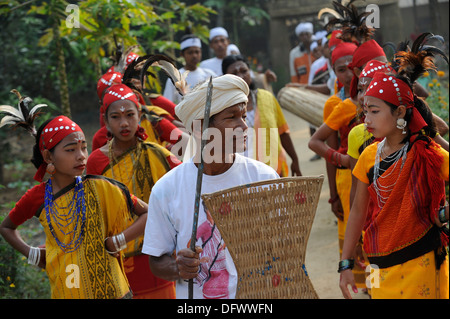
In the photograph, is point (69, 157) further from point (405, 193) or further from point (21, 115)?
point (405, 193)

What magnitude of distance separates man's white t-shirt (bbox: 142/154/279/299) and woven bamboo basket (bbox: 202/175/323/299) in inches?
15.1

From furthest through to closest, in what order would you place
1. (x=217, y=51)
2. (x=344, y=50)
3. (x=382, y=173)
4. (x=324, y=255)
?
1. (x=217, y=51)
2. (x=324, y=255)
3. (x=344, y=50)
4. (x=382, y=173)

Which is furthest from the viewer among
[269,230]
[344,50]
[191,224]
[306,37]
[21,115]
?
[306,37]

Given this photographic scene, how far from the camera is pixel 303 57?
1279 centimetres

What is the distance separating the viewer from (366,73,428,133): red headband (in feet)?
11.5

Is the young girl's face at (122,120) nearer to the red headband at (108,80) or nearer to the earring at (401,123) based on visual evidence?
the red headband at (108,80)

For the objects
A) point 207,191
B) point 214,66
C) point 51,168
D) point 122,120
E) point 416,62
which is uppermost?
point 214,66

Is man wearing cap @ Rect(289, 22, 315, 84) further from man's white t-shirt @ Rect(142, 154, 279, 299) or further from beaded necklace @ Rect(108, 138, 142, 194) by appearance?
man's white t-shirt @ Rect(142, 154, 279, 299)

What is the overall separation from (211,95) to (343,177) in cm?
268

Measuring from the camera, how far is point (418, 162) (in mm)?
3441

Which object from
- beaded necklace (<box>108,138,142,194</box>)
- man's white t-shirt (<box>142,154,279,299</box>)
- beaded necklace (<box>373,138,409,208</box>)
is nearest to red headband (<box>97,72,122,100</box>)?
beaded necklace (<box>108,138,142,194</box>)

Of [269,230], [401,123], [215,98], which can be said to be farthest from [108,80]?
[269,230]

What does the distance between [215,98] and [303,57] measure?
995 centimetres

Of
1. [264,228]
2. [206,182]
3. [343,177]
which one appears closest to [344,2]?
[343,177]
